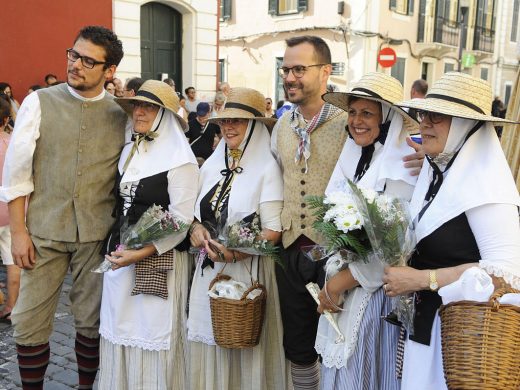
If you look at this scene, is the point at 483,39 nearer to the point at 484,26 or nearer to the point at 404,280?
the point at 484,26

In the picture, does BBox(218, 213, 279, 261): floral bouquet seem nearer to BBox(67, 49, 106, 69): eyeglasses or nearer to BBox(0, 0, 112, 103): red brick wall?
BBox(67, 49, 106, 69): eyeglasses

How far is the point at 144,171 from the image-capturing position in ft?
10.8

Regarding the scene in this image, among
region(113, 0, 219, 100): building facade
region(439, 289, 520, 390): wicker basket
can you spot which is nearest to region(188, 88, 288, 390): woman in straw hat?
region(439, 289, 520, 390): wicker basket

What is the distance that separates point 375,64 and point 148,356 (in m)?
18.9

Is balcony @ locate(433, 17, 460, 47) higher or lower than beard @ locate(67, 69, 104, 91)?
higher

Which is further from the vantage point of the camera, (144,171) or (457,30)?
(457,30)

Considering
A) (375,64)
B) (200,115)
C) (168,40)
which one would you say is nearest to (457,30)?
(375,64)

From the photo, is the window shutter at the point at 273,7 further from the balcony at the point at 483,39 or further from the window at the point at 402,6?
the balcony at the point at 483,39

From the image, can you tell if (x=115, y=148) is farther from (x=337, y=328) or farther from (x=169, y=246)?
(x=337, y=328)

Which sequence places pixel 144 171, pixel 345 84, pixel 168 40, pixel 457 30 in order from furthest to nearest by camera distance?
pixel 457 30
pixel 345 84
pixel 168 40
pixel 144 171

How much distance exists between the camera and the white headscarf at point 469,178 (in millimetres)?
2197

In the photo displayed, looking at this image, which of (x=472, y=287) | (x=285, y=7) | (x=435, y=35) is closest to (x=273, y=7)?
(x=285, y=7)

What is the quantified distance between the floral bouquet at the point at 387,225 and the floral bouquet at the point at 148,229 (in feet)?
3.98

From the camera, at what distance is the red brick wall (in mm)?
9797
